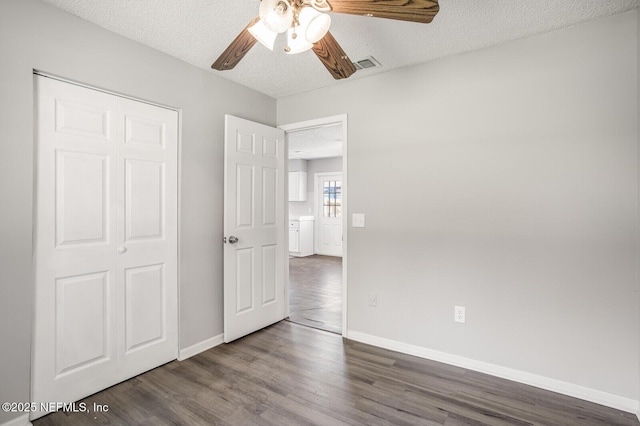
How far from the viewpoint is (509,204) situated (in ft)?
7.61

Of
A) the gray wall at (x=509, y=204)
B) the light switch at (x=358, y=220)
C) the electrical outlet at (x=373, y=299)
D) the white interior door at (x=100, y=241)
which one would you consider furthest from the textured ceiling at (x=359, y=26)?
the electrical outlet at (x=373, y=299)

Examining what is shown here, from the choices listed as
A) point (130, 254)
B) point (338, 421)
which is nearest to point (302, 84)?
point (130, 254)

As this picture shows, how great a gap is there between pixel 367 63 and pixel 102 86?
6.54ft

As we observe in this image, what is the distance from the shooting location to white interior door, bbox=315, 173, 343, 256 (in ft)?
26.4

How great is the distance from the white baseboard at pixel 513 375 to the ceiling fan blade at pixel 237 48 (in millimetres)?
2498

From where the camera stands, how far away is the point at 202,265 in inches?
109

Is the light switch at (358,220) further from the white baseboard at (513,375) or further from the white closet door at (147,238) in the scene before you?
the white closet door at (147,238)

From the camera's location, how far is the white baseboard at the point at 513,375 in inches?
77.8

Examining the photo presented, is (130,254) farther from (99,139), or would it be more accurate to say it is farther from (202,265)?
(99,139)

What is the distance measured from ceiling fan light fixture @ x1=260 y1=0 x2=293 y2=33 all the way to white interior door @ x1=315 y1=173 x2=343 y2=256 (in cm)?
658

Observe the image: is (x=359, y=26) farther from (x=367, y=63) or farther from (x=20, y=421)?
(x=20, y=421)

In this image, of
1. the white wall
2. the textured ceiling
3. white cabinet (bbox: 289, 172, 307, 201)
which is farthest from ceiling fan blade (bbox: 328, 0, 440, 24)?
white cabinet (bbox: 289, 172, 307, 201)

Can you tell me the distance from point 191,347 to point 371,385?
1534mm

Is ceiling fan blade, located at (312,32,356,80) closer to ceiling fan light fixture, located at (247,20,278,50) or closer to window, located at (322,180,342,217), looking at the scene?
ceiling fan light fixture, located at (247,20,278,50)
